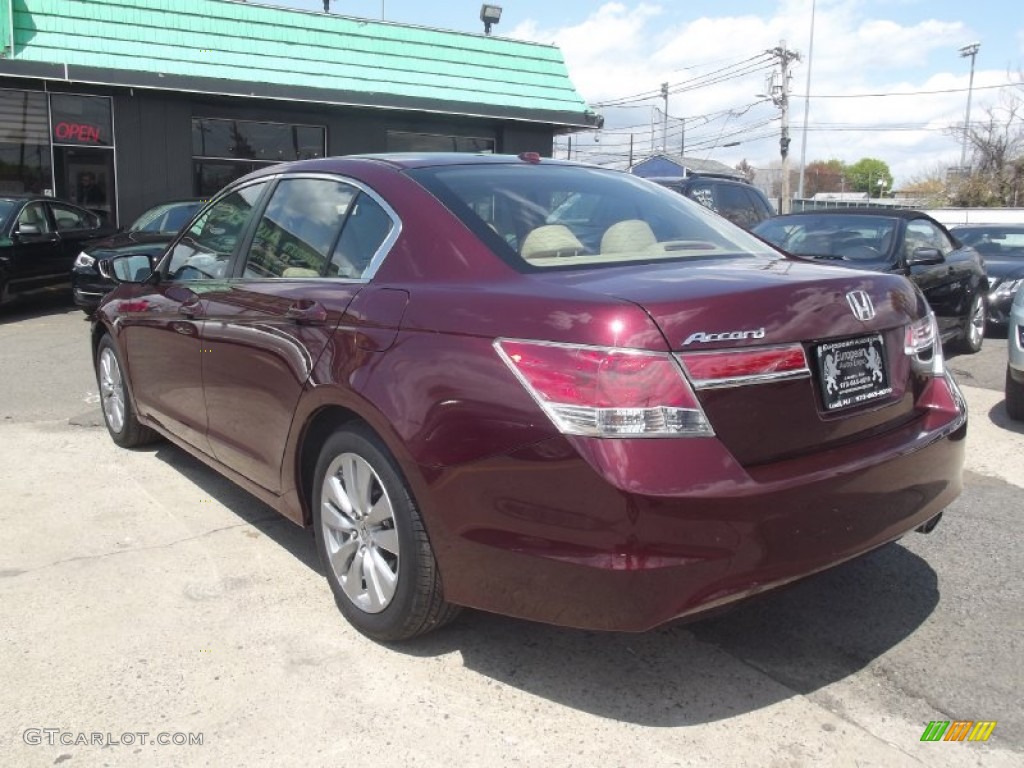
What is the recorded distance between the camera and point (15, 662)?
306 cm

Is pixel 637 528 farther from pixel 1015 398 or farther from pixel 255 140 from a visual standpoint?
pixel 255 140

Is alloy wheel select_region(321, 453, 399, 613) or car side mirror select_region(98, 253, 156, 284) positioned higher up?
car side mirror select_region(98, 253, 156, 284)

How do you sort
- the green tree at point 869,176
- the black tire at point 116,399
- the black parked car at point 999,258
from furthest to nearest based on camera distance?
1. the green tree at point 869,176
2. the black parked car at point 999,258
3. the black tire at point 116,399

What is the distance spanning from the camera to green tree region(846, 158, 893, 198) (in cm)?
10462

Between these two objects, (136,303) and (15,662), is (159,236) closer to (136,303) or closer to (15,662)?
(136,303)

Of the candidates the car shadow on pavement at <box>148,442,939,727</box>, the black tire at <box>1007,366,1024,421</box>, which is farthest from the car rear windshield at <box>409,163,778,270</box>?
the black tire at <box>1007,366,1024,421</box>

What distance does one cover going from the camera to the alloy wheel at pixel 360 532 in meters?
3.00

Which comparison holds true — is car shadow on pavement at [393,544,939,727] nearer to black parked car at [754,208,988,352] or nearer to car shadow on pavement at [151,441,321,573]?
car shadow on pavement at [151,441,321,573]

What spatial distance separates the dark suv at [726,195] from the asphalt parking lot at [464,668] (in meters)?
8.66

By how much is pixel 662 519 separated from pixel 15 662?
2308 mm

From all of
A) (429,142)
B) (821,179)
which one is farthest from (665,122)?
(821,179)

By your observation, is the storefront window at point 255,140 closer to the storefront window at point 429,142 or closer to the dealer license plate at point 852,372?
the storefront window at point 429,142

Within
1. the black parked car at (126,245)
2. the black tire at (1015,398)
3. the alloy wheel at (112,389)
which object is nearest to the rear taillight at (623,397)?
the alloy wheel at (112,389)

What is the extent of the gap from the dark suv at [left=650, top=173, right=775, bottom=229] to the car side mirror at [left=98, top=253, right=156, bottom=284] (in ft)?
27.4
